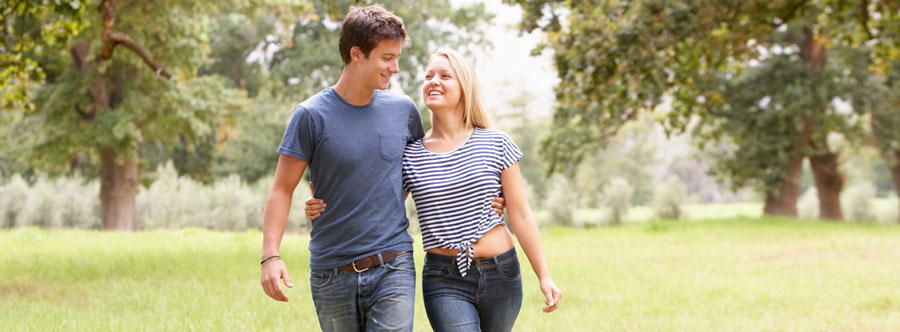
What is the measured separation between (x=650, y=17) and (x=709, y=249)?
305 inches

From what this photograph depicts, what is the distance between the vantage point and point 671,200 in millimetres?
30625

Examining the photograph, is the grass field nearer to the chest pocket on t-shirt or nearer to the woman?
the woman

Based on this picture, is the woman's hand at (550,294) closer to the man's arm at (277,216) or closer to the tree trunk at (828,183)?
the man's arm at (277,216)

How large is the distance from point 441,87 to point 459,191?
1.65 feet

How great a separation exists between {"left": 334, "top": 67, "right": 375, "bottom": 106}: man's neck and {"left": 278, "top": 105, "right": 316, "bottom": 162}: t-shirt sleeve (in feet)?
0.67

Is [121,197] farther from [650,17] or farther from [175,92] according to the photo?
[650,17]

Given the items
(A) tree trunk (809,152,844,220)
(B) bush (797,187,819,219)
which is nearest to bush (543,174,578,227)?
(A) tree trunk (809,152,844,220)

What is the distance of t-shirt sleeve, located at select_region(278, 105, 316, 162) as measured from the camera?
3312 millimetres

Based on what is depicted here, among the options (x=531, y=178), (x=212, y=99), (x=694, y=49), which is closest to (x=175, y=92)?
(x=212, y=99)

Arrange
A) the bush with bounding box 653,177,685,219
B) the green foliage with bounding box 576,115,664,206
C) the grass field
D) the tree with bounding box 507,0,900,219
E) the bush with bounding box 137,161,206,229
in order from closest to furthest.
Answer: the grass field → the tree with bounding box 507,0,900,219 → the bush with bounding box 137,161,206,229 → the bush with bounding box 653,177,685,219 → the green foliage with bounding box 576,115,664,206

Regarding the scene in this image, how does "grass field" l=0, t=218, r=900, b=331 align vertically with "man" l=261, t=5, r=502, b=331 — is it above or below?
below

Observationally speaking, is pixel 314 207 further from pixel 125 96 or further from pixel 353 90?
pixel 125 96

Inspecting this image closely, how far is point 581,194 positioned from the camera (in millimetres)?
63281

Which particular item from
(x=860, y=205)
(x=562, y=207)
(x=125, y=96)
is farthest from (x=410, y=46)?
(x=860, y=205)
